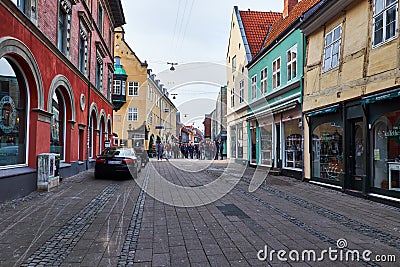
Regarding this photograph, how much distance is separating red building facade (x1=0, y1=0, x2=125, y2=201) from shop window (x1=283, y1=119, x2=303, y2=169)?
9990mm

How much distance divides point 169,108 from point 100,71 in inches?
1497

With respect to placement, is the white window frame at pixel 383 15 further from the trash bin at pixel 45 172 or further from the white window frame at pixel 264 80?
the white window frame at pixel 264 80

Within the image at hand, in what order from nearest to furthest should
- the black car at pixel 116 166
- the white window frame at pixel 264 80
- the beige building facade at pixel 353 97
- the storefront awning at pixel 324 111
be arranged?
the beige building facade at pixel 353 97 → the storefront awning at pixel 324 111 → the black car at pixel 116 166 → the white window frame at pixel 264 80

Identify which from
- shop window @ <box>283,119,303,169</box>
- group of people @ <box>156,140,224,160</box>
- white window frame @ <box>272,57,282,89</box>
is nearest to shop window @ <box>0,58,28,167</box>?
shop window @ <box>283,119,303,169</box>

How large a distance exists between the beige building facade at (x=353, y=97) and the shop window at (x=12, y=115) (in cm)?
982

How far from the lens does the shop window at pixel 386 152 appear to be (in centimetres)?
891

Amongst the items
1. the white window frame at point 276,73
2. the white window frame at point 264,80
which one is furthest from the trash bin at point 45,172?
the white window frame at point 264,80

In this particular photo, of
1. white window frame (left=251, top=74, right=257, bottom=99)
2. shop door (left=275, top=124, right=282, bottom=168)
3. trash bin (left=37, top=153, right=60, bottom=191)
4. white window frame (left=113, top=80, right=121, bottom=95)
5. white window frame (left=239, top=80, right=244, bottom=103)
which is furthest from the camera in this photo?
white window frame (left=113, top=80, right=121, bottom=95)

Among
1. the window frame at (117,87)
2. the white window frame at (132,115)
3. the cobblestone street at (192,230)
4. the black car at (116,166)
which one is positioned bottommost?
the cobblestone street at (192,230)

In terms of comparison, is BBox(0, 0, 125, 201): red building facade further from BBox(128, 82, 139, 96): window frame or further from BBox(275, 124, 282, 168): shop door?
BBox(128, 82, 139, 96): window frame

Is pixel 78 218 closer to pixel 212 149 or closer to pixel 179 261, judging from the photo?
pixel 179 261

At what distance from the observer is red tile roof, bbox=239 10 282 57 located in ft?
84.2

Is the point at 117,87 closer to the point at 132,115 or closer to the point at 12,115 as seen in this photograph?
the point at 132,115

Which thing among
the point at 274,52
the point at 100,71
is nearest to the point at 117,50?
the point at 100,71
